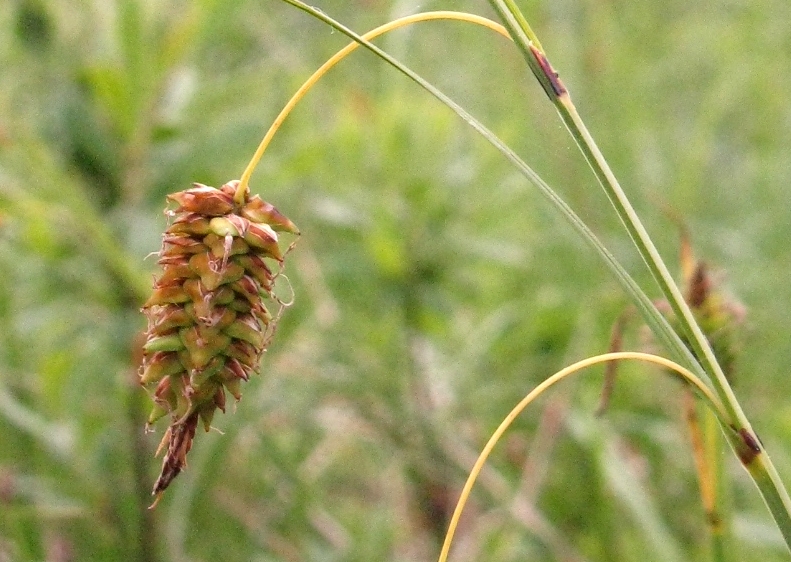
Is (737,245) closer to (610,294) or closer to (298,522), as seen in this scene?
(610,294)

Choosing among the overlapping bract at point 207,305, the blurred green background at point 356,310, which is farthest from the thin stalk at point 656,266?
the blurred green background at point 356,310

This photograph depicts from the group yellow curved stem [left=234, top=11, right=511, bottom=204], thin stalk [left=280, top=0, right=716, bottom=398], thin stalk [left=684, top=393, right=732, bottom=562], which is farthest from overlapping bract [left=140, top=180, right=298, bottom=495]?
thin stalk [left=684, top=393, right=732, bottom=562]

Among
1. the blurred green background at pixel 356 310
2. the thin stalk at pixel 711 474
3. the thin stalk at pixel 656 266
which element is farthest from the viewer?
the blurred green background at pixel 356 310

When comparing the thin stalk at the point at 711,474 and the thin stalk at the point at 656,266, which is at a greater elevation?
the thin stalk at the point at 656,266

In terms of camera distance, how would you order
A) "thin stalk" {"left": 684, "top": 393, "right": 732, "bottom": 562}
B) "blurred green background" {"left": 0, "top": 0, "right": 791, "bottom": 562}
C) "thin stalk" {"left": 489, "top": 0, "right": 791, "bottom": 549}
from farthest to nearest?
"blurred green background" {"left": 0, "top": 0, "right": 791, "bottom": 562}, "thin stalk" {"left": 684, "top": 393, "right": 732, "bottom": 562}, "thin stalk" {"left": 489, "top": 0, "right": 791, "bottom": 549}

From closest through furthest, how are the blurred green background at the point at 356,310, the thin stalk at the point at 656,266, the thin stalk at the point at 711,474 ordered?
the thin stalk at the point at 656,266 → the thin stalk at the point at 711,474 → the blurred green background at the point at 356,310

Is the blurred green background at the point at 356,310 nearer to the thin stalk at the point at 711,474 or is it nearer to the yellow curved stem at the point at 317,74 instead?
the thin stalk at the point at 711,474

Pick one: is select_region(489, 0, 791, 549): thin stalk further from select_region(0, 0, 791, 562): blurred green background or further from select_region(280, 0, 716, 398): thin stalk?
select_region(0, 0, 791, 562): blurred green background

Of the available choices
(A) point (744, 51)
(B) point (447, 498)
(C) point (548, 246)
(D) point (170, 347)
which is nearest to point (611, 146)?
(C) point (548, 246)
